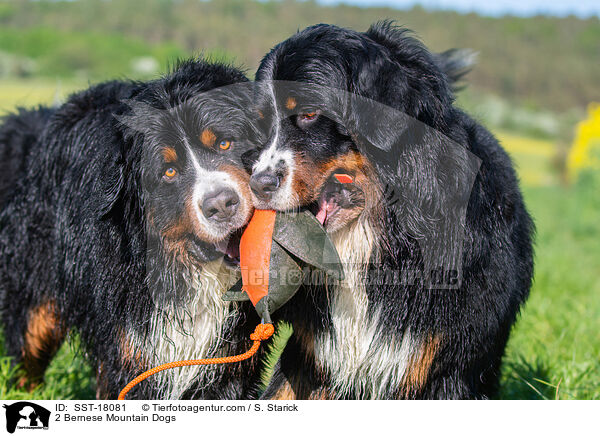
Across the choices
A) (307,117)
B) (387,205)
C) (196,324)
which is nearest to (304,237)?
(387,205)

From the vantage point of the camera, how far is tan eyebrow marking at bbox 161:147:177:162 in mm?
2689

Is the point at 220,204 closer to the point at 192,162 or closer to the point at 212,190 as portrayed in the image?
the point at 212,190

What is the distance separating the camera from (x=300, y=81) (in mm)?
2652

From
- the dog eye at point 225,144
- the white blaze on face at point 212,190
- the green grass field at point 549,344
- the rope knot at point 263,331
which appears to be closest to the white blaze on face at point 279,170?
the white blaze on face at point 212,190

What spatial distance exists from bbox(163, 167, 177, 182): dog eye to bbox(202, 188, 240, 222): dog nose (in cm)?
28

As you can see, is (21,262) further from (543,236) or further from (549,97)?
(549,97)

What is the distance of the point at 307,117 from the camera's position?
264 cm

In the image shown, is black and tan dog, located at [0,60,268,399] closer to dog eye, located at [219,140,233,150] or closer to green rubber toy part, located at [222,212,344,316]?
dog eye, located at [219,140,233,150]

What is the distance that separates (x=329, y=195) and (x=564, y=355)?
2.67m

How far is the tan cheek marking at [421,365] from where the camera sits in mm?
2695

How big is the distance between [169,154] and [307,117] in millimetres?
676

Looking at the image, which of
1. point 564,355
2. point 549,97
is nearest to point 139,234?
point 564,355
